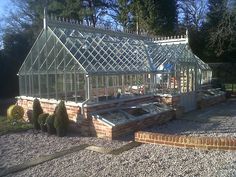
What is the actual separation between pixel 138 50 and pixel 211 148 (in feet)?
23.0

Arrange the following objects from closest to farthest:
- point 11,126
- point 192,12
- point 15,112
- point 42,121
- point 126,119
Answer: point 126,119, point 42,121, point 11,126, point 15,112, point 192,12

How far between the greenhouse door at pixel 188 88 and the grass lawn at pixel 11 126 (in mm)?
6490

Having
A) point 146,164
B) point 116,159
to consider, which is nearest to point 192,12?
point 116,159

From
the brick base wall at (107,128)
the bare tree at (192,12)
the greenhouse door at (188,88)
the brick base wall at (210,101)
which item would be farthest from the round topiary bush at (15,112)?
the bare tree at (192,12)

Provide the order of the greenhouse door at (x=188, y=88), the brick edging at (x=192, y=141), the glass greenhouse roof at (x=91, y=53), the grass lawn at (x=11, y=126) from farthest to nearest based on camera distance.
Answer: the greenhouse door at (x=188, y=88) → the grass lawn at (x=11, y=126) → the glass greenhouse roof at (x=91, y=53) → the brick edging at (x=192, y=141)

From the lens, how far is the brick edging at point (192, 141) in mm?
7172

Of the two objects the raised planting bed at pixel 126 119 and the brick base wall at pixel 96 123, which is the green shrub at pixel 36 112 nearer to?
the brick base wall at pixel 96 123

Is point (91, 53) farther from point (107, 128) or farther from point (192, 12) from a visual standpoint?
point (192, 12)

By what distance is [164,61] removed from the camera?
13.1m

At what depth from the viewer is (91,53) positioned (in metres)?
10.4

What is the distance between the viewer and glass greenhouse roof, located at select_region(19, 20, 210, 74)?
10.2 metres

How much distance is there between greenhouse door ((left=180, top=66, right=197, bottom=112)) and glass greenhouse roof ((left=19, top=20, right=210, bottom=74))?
511 mm

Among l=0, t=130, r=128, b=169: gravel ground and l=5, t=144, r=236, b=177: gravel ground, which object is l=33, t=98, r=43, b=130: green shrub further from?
l=5, t=144, r=236, b=177: gravel ground

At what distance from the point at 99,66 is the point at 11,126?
378cm
